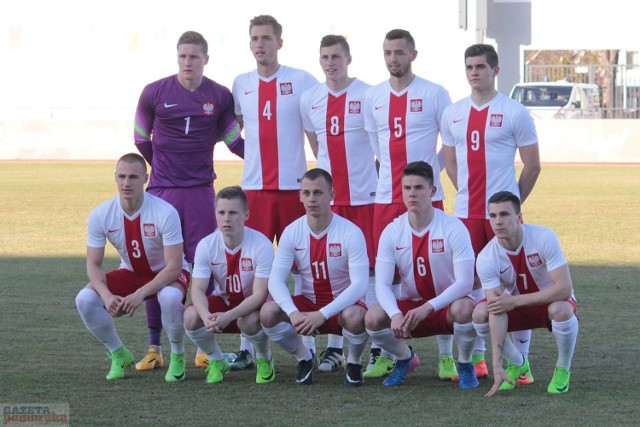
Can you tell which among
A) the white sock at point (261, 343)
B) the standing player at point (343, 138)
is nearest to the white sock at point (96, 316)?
the white sock at point (261, 343)

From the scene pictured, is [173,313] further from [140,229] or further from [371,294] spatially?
[371,294]

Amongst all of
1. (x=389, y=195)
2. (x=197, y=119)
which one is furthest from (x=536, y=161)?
(x=197, y=119)

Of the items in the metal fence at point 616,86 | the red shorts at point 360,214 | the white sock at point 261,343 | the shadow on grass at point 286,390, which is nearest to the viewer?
the shadow on grass at point 286,390

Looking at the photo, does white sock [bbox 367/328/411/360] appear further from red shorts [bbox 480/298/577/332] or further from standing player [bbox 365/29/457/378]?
standing player [bbox 365/29/457/378]

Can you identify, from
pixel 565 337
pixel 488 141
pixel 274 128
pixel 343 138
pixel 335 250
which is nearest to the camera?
pixel 565 337

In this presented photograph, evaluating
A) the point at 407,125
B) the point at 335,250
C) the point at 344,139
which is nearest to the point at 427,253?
the point at 335,250

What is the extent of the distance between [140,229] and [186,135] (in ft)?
2.56

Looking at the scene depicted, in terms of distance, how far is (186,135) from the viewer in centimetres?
737

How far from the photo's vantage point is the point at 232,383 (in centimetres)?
662

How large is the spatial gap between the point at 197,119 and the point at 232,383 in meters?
1.69

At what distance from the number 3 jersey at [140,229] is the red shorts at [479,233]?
1.66 meters

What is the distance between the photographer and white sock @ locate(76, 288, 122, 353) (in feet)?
22.1

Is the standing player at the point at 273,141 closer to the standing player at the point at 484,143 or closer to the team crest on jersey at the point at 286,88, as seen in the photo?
the team crest on jersey at the point at 286,88

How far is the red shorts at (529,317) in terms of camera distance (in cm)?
633
